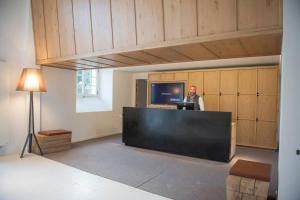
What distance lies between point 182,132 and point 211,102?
208cm

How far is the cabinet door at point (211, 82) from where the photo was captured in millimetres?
6281

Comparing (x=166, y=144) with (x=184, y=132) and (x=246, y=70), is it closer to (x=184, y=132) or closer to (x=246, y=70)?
(x=184, y=132)

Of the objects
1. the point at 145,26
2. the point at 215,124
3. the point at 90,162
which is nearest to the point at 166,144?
the point at 215,124

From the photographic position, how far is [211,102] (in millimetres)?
6410

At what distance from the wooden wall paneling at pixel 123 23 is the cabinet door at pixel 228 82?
376 centimetres

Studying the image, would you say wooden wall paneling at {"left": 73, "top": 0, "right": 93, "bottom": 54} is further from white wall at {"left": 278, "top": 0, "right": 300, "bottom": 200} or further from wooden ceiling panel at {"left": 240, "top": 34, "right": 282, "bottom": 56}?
white wall at {"left": 278, "top": 0, "right": 300, "bottom": 200}

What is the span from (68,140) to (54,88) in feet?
4.26

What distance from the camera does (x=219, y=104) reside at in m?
6.29

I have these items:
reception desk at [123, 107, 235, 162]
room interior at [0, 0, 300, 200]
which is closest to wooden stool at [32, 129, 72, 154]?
room interior at [0, 0, 300, 200]

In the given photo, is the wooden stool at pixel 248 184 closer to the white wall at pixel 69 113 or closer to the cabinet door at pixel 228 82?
the cabinet door at pixel 228 82

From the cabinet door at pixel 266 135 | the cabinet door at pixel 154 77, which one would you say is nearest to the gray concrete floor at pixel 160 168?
the cabinet door at pixel 266 135

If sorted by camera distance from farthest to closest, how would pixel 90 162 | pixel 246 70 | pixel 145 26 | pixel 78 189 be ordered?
pixel 246 70 → pixel 90 162 → pixel 145 26 → pixel 78 189

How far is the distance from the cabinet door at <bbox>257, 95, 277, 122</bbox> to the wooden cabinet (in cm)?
385

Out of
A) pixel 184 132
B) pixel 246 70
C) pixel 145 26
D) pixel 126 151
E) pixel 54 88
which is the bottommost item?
pixel 126 151
